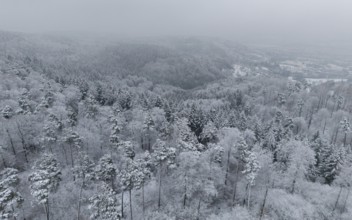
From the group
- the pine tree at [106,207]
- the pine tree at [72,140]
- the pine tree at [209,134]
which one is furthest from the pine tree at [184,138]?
the pine tree at [72,140]

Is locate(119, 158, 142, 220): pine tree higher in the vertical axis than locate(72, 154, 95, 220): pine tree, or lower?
higher

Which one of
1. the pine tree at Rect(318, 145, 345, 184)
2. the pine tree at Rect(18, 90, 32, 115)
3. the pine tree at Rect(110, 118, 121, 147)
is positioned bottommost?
the pine tree at Rect(318, 145, 345, 184)

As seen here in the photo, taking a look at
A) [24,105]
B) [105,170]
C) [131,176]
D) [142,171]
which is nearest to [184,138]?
[142,171]

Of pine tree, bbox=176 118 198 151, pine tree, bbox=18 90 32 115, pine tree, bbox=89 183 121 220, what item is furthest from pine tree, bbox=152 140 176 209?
pine tree, bbox=18 90 32 115

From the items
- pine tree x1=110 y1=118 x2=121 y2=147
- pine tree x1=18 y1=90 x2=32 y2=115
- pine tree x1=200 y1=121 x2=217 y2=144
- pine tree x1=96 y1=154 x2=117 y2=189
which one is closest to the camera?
pine tree x1=96 y1=154 x2=117 y2=189

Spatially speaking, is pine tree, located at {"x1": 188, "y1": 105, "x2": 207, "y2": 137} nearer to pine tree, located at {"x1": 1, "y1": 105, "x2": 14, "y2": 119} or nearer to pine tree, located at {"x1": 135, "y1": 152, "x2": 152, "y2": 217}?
pine tree, located at {"x1": 135, "y1": 152, "x2": 152, "y2": 217}

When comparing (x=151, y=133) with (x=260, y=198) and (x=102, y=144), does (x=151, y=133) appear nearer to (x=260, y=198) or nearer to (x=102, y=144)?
(x=102, y=144)

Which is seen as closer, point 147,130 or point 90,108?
point 147,130

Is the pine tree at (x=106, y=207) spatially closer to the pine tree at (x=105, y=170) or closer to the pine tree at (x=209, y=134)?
the pine tree at (x=105, y=170)

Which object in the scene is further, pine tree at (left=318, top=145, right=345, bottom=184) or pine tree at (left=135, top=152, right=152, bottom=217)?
pine tree at (left=318, top=145, right=345, bottom=184)

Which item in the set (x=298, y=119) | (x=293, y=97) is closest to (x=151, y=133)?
(x=298, y=119)

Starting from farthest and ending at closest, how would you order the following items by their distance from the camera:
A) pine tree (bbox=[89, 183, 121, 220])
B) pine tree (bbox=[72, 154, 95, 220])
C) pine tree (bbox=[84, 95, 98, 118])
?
pine tree (bbox=[84, 95, 98, 118]) → pine tree (bbox=[72, 154, 95, 220]) → pine tree (bbox=[89, 183, 121, 220])

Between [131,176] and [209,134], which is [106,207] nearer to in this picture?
[131,176]
